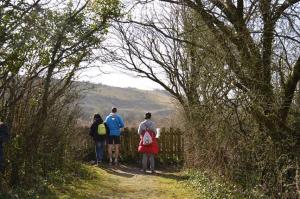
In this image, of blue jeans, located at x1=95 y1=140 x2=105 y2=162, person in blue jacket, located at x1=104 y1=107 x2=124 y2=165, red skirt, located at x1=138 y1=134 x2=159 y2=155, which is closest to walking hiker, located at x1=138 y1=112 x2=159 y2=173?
red skirt, located at x1=138 y1=134 x2=159 y2=155

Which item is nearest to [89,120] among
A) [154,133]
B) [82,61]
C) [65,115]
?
[154,133]

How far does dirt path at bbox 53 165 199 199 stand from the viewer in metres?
10.6

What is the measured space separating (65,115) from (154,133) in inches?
134

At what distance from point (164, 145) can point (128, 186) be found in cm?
593

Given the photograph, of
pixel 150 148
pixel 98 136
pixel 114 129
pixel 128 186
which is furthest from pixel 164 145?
pixel 128 186

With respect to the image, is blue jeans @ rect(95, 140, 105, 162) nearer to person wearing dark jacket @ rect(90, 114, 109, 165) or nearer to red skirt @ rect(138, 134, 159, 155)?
person wearing dark jacket @ rect(90, 114, 109, 165)

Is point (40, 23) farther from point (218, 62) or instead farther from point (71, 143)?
point (71, 143)

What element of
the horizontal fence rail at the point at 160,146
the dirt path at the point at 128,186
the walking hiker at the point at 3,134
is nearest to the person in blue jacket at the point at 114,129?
the horizontal fence rail at the point at 160,146

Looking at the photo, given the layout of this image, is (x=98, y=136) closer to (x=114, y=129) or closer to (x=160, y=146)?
(x=114, y=129)

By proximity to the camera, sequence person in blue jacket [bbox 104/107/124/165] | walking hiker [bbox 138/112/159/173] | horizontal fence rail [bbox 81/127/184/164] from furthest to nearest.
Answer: horizontal fence rail [bbox 81/127/184/164] → person in blue jacket [bbox 104/107/124/165] → walking hiker [bbox 138/112/159/173]

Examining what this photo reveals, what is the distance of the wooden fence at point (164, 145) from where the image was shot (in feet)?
58.1

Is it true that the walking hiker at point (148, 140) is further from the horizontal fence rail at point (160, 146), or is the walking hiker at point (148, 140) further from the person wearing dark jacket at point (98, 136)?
the horizontal fence rail at point (160, 146)

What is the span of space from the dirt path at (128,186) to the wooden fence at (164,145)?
2819 millimetres

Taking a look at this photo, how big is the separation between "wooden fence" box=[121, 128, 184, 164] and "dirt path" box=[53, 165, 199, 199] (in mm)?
2819
